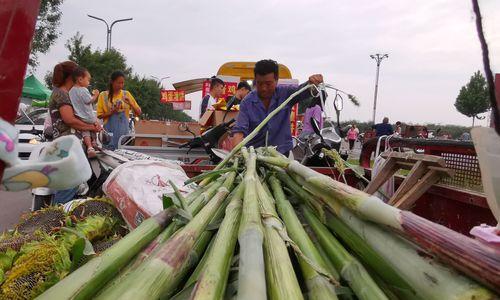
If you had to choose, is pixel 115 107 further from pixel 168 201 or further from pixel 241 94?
pixel 168 201

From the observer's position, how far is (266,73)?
4480mm

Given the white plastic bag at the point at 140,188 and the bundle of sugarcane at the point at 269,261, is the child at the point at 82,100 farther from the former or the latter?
the bundle of sugarcane at the point at 269,261

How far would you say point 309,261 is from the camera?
1.19 m

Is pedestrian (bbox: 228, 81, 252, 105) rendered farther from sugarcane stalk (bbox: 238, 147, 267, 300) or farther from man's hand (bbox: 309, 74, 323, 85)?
sugarcane stalk (bbox: 238, 147, 267, 300)

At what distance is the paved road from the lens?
6058 mm

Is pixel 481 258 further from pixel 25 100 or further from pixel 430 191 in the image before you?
pixel 25 100

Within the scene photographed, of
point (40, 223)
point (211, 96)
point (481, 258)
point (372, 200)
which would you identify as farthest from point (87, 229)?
point (211, 96)

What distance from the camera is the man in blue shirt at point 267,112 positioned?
14.9 feet

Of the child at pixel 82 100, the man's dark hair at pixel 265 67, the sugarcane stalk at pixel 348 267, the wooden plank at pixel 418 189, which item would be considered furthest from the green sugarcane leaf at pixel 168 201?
the child at pixel 82 100

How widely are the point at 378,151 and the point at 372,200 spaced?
9.25ft

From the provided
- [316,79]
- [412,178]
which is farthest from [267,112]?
[412,178]

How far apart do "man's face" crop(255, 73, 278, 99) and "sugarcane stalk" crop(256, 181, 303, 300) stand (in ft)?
10.6

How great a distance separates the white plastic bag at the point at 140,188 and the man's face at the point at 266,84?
1.90m

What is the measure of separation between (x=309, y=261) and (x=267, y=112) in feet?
11.6
